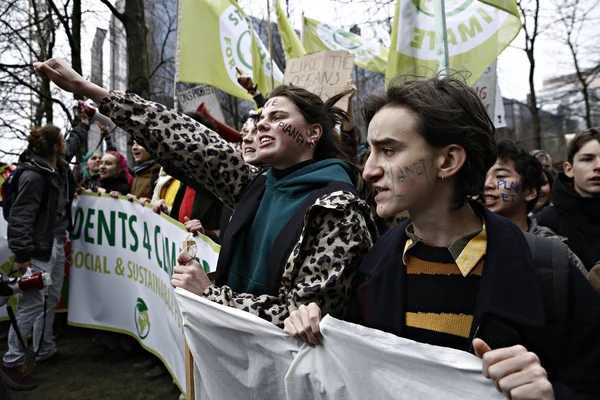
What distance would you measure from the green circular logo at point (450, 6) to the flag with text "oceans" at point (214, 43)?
214 cm

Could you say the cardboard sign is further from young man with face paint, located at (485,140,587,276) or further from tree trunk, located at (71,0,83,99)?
tree trunk, located at (71,0,83,99)

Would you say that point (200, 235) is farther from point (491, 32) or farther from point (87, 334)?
point (87, 334)

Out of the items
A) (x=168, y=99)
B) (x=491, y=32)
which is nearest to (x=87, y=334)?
(x=491, y=32)

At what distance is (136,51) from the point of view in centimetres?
961

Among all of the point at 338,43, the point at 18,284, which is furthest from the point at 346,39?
the point at 18,284

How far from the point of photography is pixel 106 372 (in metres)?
4.84

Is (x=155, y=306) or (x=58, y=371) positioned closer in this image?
(x=155, y=306)

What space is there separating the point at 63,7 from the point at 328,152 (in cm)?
1320

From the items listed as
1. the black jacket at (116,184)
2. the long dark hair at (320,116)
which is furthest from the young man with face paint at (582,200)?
the black jacket at (116,184)

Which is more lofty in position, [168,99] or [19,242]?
[168,99]

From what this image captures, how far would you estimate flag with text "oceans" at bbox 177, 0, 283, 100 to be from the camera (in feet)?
17.6

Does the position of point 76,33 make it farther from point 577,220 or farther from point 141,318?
point 577,220

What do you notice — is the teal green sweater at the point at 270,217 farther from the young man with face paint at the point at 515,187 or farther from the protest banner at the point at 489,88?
the protest banner at the point at 489,88

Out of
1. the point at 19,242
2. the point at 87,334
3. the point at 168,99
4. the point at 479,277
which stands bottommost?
the point at 87,334
